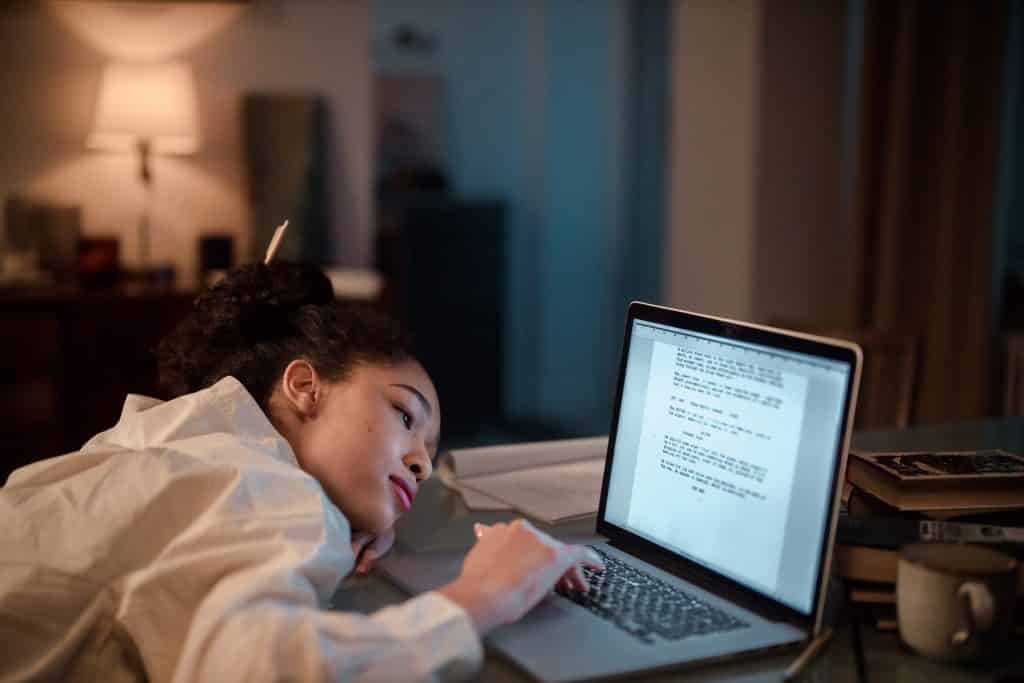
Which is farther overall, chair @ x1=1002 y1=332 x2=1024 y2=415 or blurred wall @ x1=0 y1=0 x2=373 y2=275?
blurred wall @ x1=0 y1=0 x2=373 y2=275

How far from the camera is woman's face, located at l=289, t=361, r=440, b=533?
49.6 inches

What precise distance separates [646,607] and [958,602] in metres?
0.31

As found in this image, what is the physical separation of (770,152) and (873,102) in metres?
0.41

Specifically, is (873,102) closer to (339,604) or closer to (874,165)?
(874,165)

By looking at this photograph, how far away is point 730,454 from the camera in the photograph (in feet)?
4.02

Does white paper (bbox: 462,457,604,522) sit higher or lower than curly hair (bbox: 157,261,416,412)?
lower

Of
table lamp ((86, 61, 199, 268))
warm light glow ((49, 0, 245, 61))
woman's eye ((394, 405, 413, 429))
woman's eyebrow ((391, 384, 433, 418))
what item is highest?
warm light glow ((49, 0, 245, 61))

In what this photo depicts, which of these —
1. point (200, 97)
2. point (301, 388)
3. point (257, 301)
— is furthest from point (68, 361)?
point (301, 388)

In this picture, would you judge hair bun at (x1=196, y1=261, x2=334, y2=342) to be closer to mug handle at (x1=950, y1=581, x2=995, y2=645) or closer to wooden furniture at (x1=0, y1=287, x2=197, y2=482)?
mug handle at (x1=950, y1=581, x2=995, y2=645)

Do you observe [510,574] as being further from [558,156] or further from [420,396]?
[558,156]

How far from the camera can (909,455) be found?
145 centimetres

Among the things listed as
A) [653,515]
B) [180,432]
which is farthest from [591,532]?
[180,432]

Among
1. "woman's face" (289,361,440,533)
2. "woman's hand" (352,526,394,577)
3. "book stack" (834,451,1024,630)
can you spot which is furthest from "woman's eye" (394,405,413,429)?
"book stack" (834,451,1024,630)

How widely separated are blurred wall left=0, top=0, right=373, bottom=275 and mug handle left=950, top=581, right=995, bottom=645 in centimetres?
383
